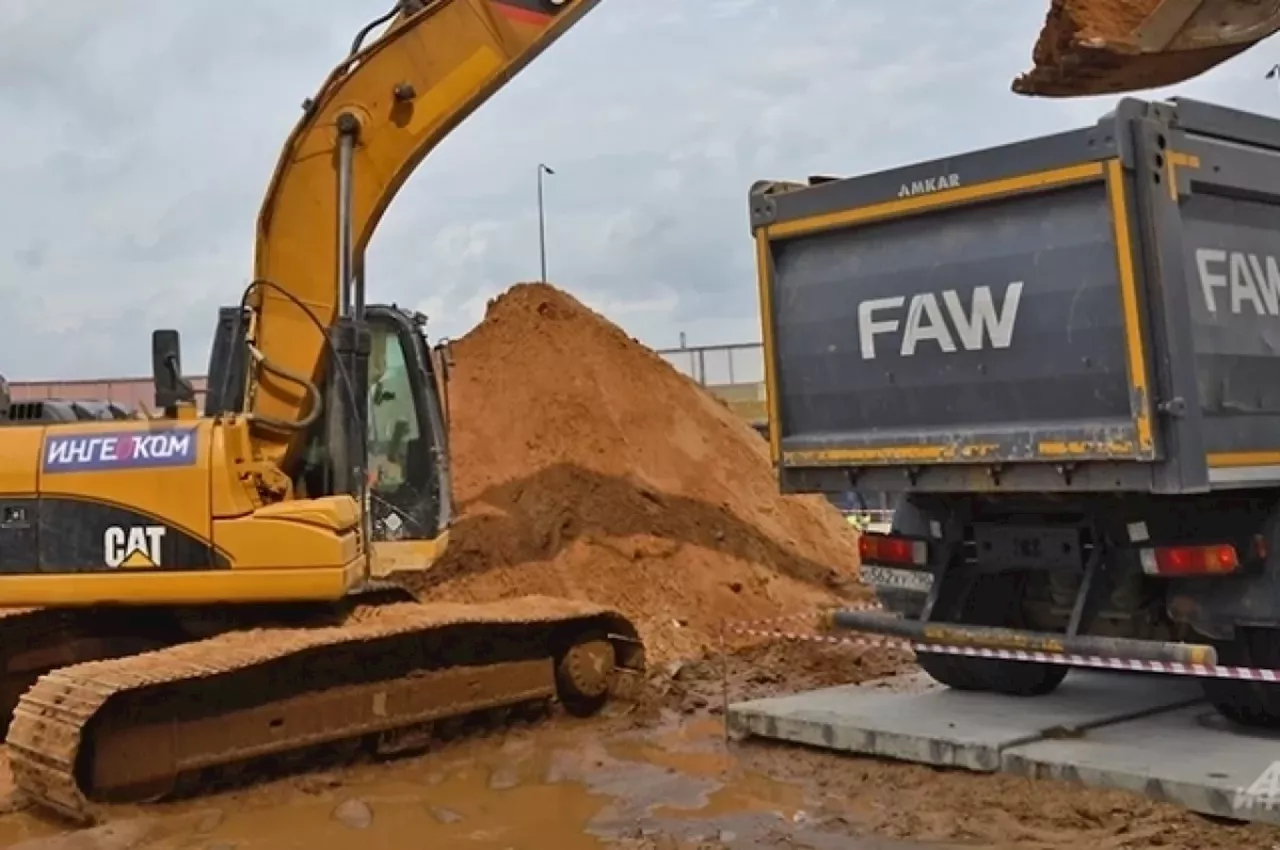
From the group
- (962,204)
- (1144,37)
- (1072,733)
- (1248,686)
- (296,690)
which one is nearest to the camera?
(1248,686)

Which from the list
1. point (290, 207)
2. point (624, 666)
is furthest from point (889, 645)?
point (290, 207)

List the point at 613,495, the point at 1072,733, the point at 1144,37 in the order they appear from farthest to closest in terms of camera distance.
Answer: the point at 613,495 < the point at 1144,37 < the point at 1072,733

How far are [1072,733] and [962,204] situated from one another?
100 inches

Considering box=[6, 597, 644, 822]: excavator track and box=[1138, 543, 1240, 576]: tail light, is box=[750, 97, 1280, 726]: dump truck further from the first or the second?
box=[6, 597, 644, 822]: excavator track

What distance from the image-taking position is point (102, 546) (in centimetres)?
723

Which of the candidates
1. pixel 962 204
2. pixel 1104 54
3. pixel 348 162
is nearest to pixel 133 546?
pixel 348 162

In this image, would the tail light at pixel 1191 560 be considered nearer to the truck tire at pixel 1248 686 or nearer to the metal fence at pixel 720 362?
the truck tire at pixel 1248 686

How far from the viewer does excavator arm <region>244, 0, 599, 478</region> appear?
24.9ft

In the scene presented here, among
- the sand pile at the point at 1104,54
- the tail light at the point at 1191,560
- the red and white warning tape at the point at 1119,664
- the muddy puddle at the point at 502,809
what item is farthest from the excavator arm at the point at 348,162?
the tail light at the point at 1191,560

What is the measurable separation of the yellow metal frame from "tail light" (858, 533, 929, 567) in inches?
25.4

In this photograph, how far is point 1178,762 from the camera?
605 centimetres

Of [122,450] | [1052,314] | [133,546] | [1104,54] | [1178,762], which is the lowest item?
[1178,762]

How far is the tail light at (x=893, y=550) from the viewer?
7.38 metres

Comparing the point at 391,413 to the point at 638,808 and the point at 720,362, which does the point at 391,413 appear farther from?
the point at 720,362
